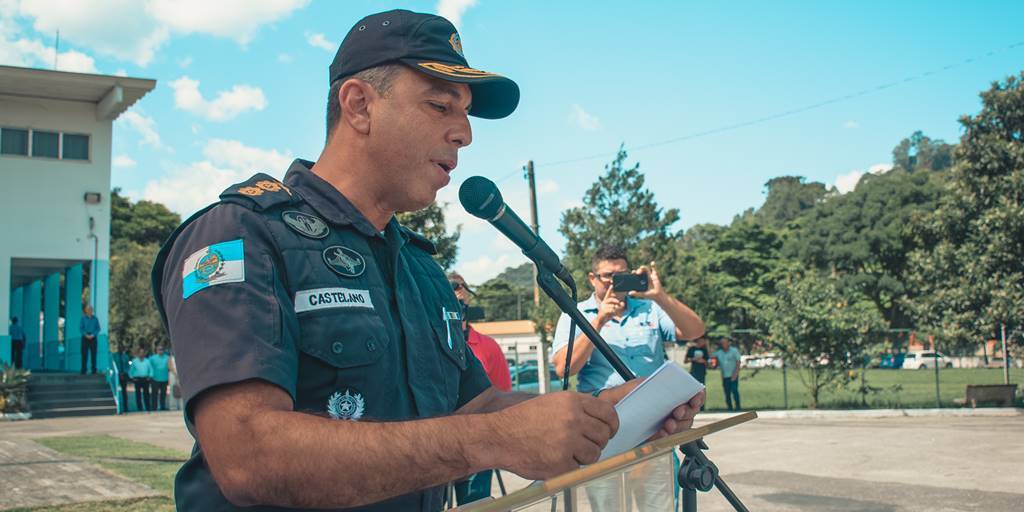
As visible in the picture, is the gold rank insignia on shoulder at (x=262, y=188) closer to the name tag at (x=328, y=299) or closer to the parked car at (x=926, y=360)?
the name tag at (x=328, y=299)

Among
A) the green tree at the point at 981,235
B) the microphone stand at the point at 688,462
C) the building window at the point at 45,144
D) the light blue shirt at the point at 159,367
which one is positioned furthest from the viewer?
the building window at the point at 45,144

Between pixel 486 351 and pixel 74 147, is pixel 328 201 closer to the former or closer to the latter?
pixel 486 351

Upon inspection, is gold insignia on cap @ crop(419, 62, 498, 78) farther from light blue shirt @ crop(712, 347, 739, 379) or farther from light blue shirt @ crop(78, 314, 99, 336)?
light blue shirt @ crop(78, 314, 99, 336)

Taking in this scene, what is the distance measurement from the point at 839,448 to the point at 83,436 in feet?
42.1

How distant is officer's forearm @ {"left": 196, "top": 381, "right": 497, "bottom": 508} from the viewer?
1361 mm

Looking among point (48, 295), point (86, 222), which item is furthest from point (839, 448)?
point (48, 295)

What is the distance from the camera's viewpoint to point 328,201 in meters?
1.92

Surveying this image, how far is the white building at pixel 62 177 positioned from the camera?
23.9 meters

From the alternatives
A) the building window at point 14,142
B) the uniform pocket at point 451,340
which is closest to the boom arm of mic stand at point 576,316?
the uniform pocket at point 451,340

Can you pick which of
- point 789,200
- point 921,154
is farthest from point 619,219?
point 921,154

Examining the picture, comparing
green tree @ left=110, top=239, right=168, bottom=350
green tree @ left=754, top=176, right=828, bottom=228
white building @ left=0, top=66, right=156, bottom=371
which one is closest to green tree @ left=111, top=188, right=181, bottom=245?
green tree @ left=110, top=239, right=168, bottom=350

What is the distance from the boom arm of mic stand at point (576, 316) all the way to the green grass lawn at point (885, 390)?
16.6 meters

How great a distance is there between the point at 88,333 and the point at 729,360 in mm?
17550

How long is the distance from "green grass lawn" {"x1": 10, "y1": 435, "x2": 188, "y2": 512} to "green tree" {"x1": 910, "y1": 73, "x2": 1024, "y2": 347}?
14.7m
